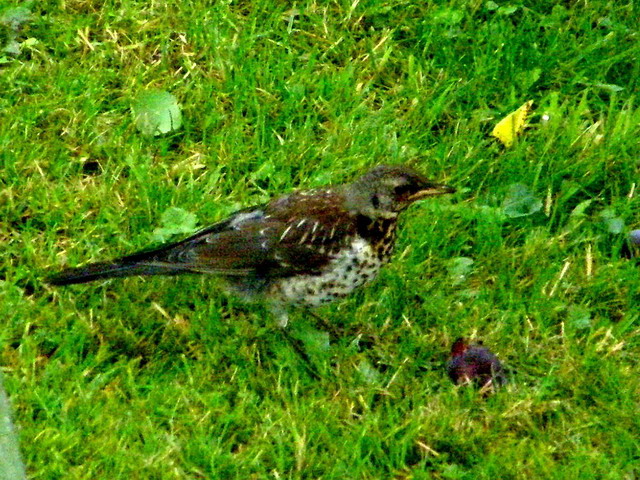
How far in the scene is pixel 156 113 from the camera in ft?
19.3

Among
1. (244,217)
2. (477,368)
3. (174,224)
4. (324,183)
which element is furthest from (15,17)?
(477,368)

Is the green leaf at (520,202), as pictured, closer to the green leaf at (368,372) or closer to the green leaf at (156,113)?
the green leaf at (368,372)

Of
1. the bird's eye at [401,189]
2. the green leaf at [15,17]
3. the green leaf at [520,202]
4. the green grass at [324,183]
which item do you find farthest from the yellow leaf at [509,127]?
the green leaf at [15,17]

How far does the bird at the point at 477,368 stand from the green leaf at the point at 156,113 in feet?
6.13

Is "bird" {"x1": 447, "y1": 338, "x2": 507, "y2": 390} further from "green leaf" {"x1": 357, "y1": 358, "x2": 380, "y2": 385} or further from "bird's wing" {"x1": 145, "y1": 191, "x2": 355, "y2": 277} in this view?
"bird's wing" {"x1": 145, "y1": 191, "x2": 355, "y2": 277}

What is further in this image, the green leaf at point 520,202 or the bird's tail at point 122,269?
the green leaf at point 520,202

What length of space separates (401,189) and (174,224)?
3.37 ft

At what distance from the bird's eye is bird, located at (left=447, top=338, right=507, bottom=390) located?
63 cm

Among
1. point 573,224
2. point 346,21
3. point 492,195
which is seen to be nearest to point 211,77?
point 346,21

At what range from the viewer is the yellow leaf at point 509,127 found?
5934mm

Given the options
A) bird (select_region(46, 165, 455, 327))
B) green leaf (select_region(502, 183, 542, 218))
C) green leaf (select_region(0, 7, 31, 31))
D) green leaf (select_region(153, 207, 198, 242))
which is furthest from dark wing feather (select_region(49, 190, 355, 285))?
green leaf (select_region(0, 7, 31, 31))

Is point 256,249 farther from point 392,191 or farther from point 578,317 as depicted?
point 578,317

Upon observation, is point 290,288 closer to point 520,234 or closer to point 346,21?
point 520,234

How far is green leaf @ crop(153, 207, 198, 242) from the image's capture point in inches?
210
